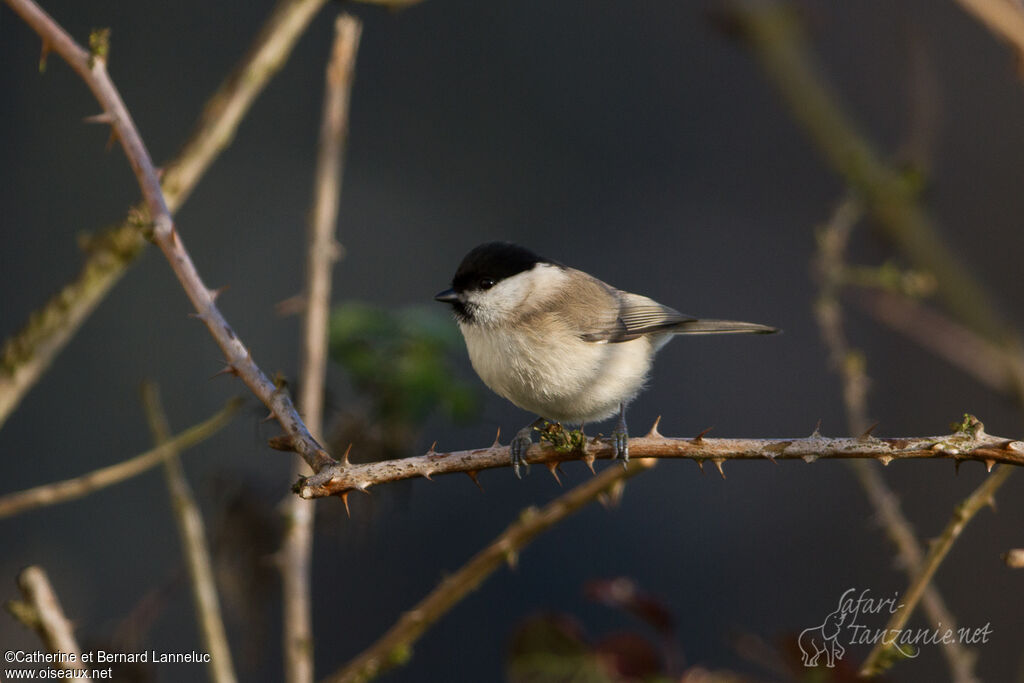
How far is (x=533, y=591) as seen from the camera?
4590 millimetres

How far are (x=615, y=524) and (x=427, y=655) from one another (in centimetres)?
125

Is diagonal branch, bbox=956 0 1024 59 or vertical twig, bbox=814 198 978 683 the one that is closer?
diagonal branch, bbox=956 0 1024 59

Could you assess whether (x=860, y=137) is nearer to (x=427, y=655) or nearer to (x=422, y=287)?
(x=427, y=655)

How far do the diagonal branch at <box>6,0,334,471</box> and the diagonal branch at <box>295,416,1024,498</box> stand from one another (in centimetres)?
8

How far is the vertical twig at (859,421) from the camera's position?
1684mm

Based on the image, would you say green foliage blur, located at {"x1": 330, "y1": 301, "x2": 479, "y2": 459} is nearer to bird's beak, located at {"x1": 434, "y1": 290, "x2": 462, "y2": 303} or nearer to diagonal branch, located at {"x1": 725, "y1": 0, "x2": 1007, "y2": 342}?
bird's beak, located at {"x1": 434, "y1": 290, "x2": 462, "y2": 303}

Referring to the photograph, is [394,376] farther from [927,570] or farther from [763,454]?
[927,570]

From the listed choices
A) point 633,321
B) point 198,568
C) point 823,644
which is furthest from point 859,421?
point 198,568

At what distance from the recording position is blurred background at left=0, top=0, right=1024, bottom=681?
179 inches

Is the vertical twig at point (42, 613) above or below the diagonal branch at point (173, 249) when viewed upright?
below

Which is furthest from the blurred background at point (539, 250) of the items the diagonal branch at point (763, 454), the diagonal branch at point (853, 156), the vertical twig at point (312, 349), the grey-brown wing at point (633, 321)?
the diagonal branch at point (763, 454)

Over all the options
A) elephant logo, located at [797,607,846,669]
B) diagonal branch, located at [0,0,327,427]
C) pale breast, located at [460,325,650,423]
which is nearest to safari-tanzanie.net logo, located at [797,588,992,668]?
elephant logo, located at [797,607,846,669]

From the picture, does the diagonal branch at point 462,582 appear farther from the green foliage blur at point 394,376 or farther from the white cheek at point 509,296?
the white cheek at point 509,296

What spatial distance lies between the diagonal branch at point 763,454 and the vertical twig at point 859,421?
17.4 inches
